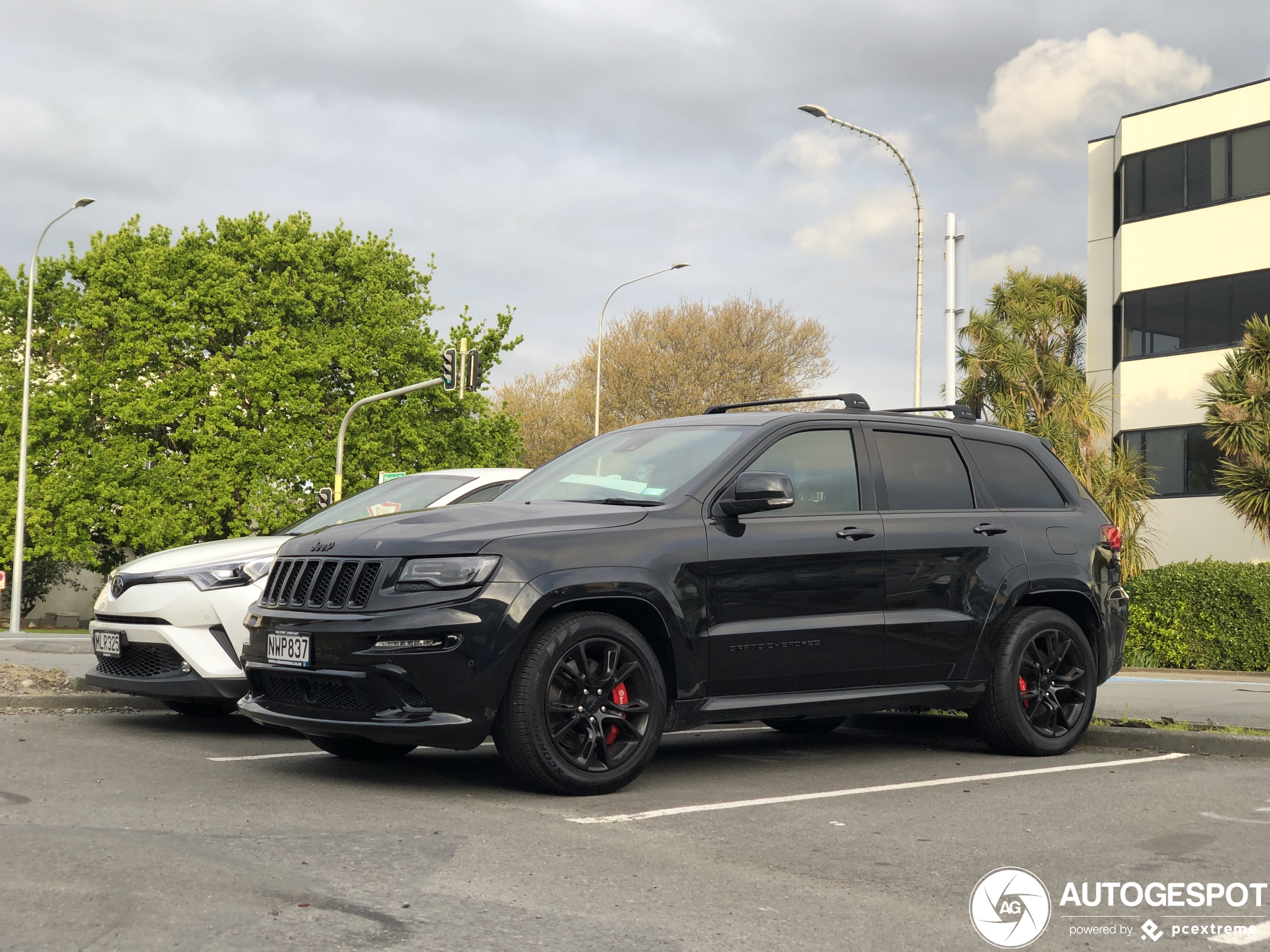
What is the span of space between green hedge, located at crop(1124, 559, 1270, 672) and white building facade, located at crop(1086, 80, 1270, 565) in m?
11.1

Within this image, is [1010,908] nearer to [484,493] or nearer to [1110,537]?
[1110,537]

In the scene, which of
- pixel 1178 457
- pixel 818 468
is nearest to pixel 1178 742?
pixel 818 468

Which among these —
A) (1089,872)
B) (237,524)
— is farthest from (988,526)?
(237,524)

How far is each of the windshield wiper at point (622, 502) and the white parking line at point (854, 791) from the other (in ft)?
4.68

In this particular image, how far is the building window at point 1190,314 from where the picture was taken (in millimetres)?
29375

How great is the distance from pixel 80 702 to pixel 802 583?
Answer: 5.37 m

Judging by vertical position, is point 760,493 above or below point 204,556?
above

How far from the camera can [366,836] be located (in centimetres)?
500

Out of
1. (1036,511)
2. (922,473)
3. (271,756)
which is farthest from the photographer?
(1036,511)

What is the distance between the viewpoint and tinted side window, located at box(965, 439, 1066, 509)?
25.6 ft

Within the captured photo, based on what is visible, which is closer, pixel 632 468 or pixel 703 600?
pixel 703 600

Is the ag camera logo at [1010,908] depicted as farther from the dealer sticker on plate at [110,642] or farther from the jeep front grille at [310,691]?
the dealer sticker on plate at [110,642]

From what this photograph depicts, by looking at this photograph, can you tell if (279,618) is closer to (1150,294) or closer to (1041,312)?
(1150,294)

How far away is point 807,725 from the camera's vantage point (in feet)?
28.2
